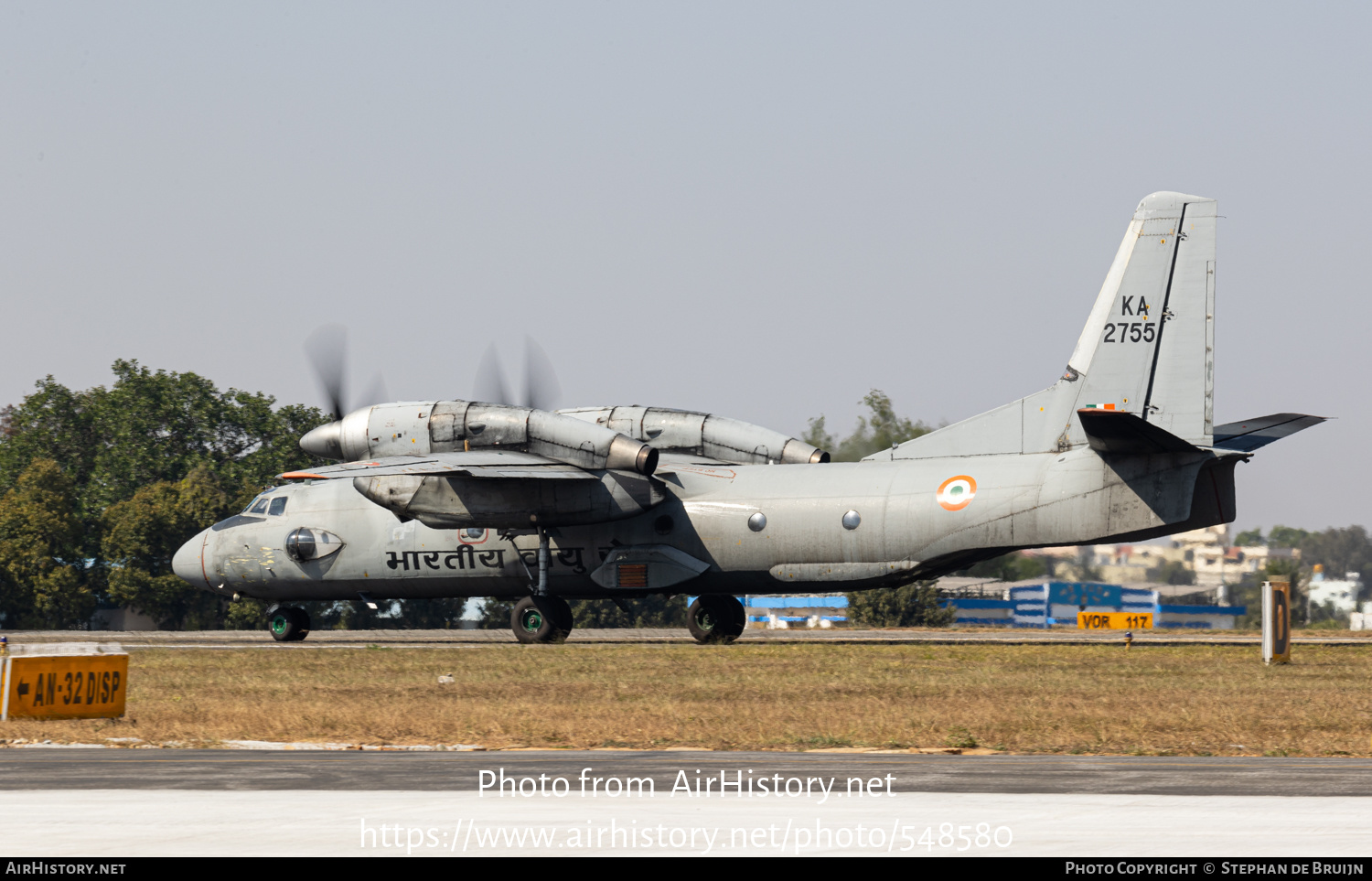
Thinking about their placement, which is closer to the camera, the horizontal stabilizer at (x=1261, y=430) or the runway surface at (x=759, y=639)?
the horizontal stabilizer at (x=1261, y=430)

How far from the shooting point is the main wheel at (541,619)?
36.8m

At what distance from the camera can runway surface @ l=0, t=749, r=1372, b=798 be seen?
41.7 ft

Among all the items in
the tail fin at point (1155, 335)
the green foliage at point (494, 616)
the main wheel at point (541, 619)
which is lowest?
the green foliage at point (494, 616)

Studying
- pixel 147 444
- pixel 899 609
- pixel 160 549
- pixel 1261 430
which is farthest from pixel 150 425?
pixel 1261 430

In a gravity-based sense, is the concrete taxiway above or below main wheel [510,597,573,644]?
below

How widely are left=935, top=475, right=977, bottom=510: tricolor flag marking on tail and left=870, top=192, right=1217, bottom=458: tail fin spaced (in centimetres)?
180

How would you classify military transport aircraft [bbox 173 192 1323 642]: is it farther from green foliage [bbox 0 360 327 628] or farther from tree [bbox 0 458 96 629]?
green foliage [bbox 0 360 327 628]

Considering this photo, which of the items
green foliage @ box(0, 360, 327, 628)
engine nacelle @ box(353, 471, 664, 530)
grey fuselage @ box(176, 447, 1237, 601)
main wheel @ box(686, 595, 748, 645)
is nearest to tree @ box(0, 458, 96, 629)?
green foliage @ box(0, 360, 327, 628)

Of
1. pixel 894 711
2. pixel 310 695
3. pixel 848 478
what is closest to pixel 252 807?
pixel 894 711

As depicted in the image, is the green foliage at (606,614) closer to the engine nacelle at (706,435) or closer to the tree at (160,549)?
the tree at (160,549)

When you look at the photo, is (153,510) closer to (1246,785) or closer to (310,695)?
(310,695)

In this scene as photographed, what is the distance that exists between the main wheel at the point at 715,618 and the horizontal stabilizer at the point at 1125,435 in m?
10.4

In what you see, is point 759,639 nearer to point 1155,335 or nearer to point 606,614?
point 1155,335

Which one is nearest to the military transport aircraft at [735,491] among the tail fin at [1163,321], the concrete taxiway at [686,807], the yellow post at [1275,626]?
the tail fin at [1163,321]
